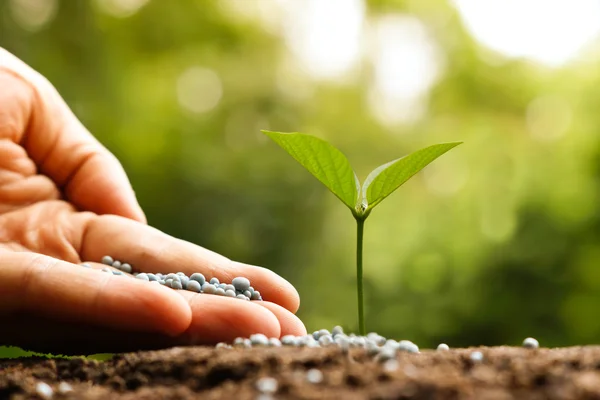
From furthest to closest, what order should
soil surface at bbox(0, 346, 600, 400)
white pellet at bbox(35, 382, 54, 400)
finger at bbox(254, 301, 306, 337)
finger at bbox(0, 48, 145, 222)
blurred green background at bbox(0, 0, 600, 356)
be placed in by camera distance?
blurred green background at bbox(0, 0, 600, 356) → finger at bbox(0, 48, 145, 222) → finger at bbox(254, 301, 306, 337) → white pellet at bbox(35, 382, 54, 400) → soil surface at bbox(0, 346, 600, 400)

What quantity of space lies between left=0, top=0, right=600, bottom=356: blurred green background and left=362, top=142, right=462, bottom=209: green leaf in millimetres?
3655

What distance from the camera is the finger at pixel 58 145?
6.52 feet

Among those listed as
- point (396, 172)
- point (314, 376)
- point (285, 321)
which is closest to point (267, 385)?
point (314, 376)

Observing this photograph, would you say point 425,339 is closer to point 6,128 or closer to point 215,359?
point 6,128

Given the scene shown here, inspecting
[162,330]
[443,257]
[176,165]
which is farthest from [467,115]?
[162,330]

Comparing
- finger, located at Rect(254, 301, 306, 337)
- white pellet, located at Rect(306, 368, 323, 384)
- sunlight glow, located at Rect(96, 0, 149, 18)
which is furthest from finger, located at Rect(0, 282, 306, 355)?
sunlight glow, located at Rect(96, 0, 149, 18)

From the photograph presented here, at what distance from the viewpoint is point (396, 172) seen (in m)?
1.31

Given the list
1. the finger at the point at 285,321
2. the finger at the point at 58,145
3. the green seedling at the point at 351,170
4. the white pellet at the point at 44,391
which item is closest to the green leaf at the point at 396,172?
the green seedling at the point at 351,170

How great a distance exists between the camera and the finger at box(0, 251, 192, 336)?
3.84ft

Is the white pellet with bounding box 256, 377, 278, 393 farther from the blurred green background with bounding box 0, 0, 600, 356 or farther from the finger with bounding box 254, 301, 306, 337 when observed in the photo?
the blurred green background with bounding box 0, 0, 600, 356

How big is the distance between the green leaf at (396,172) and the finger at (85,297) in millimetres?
468

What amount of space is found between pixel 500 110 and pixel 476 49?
685 millimetres

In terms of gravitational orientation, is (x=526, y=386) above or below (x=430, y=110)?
below

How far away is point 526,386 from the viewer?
0.88 m
